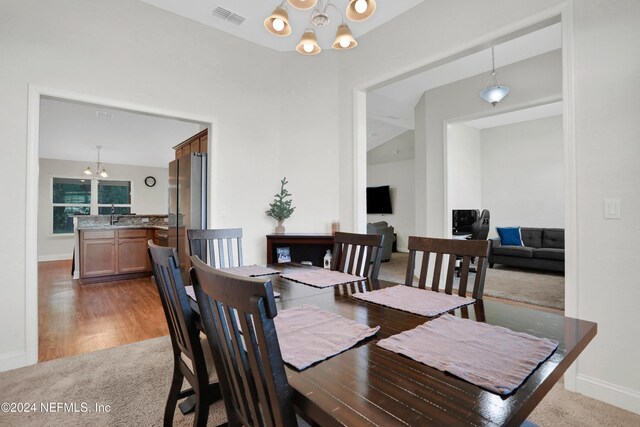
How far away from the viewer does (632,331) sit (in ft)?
5.93

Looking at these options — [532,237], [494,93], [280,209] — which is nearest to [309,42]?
[280,209]

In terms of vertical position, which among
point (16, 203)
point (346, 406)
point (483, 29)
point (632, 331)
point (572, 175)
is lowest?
point (632, 331)

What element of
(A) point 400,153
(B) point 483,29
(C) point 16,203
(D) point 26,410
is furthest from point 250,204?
(A) point 400,153

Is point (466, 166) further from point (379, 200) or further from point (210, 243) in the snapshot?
point (210, 243)

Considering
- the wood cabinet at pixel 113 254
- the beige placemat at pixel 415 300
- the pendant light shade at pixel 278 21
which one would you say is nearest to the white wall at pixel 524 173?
the beige placemat at pixel 415 300

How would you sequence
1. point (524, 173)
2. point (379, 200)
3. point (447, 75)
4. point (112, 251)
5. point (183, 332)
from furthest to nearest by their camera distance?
point (379, 200) < point (524, 173) < point (112, 251) < point (447, 75) < point (183, 332)

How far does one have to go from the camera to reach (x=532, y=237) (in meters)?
6.14

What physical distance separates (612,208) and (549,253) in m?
4.34

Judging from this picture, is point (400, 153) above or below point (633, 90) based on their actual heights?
above

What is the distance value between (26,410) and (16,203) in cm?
147

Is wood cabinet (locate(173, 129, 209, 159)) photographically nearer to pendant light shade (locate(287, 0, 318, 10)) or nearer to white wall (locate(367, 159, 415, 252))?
pendant light shade (locate(287, 0, 318, 10))

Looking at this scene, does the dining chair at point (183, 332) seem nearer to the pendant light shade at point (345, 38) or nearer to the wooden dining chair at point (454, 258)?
the wooden dining chair at point (454, 258)

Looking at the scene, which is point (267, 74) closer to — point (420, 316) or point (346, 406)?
point (420, 316)

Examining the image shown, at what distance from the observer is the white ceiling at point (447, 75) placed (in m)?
3.66
